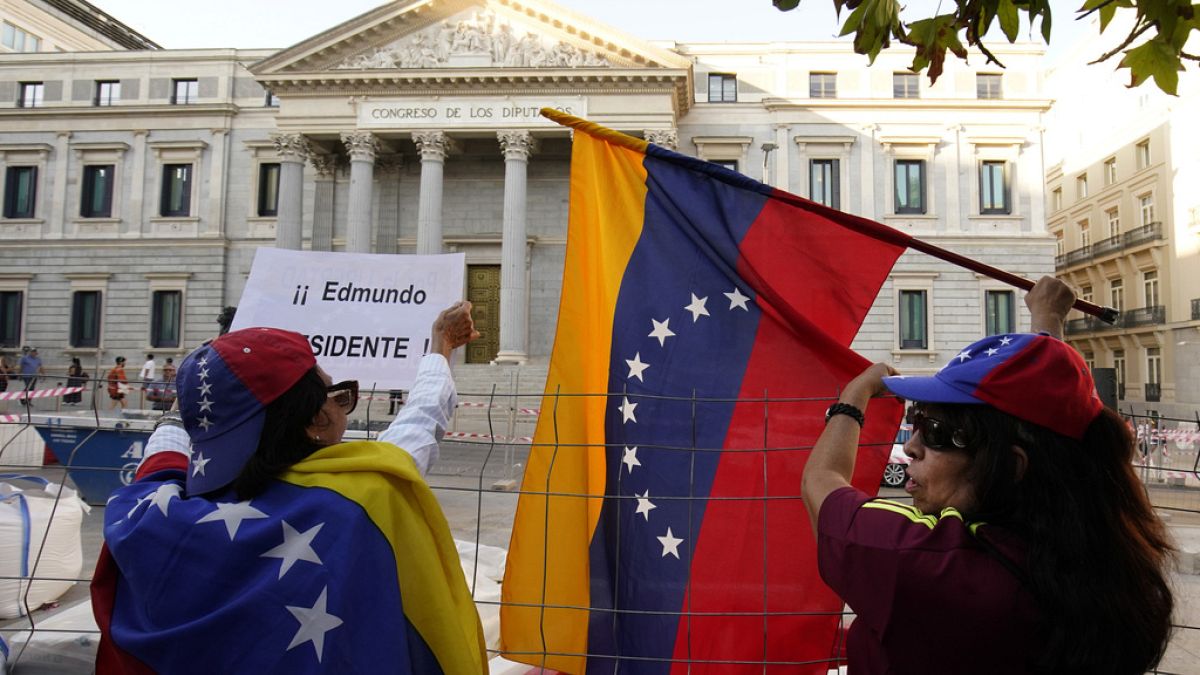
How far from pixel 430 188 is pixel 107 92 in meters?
15.8

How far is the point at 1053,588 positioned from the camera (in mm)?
1369

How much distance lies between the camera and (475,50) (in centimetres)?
2833

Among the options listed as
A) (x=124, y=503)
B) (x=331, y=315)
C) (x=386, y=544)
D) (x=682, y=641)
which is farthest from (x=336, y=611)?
(x=331, y=315)

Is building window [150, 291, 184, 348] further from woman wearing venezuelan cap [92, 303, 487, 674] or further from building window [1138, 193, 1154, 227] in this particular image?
building window [1138, 193, 1154, 227]

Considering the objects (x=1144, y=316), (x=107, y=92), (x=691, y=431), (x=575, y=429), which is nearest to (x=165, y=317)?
(x=107, y=92)

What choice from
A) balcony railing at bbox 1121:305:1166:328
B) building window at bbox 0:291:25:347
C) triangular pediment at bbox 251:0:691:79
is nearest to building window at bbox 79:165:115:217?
building window at bbox 0:291:25:347

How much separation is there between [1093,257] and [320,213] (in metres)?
35.1

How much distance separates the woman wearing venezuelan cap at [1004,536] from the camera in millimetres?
1396

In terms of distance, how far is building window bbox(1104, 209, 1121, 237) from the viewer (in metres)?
37.5

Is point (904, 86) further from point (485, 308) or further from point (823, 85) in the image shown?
point (485, 308)

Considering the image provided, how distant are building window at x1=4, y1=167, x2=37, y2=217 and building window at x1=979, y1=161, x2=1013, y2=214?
3728cm

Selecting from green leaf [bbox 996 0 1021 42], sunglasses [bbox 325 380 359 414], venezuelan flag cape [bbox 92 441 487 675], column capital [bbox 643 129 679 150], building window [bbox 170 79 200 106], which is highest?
building window [bbox 170 79 200 106]

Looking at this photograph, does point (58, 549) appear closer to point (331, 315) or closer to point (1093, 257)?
point (331, 315)

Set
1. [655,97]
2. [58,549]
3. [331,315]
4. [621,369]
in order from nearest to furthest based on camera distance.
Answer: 1. [621,369]
2. [331,315]
3. [58,549]
4. [655,97]
